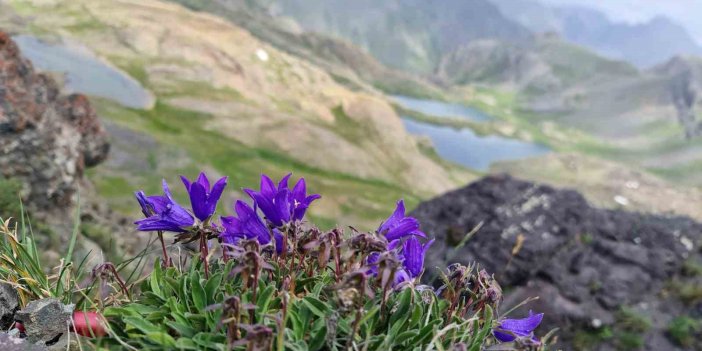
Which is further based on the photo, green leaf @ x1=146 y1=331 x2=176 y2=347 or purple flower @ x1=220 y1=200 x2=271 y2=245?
purple flower @ x1=220 y1=200 x2=271 y2=245

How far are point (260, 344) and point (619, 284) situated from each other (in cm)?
1095

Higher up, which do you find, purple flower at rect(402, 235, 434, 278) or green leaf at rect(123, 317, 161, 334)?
purple flower at rect(402, 235, 434, 278)

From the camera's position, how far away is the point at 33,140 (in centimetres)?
1147

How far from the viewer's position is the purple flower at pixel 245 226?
100 inches

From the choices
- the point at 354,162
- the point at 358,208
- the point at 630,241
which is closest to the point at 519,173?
the point at 354,162

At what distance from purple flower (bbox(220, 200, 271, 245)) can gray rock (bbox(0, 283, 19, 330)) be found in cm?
112

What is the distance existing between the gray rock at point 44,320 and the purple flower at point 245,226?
793 mm

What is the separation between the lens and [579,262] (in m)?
11.4

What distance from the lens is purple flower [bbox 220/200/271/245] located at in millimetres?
2541

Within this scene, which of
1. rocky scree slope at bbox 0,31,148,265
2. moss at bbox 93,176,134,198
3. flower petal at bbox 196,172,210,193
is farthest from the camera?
moss at bbox 93,176,134,198

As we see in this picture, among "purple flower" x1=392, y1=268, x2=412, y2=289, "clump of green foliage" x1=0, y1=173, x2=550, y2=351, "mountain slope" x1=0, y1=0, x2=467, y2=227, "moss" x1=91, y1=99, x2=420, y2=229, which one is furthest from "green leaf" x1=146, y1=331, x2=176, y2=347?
"moss" x1=91, y1=99, x2=420, y2=229

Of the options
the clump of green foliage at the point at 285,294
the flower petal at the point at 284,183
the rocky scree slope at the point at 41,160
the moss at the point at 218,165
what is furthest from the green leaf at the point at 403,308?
the moss at the point at 218,165

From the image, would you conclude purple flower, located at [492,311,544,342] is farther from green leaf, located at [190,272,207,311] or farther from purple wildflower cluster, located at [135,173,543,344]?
green leaf, located at [190,272,207,311]

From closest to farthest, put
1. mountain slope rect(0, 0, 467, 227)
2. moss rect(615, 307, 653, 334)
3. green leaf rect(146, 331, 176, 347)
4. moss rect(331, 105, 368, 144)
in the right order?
1. green leaf rect(146, 331, 176, 347)
2. moss rect(615, 307, 653, 334)
3. mountain slope rect(0, 0, 467, 227)
4. moss rect(331, 105, 368, 144)
